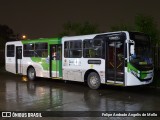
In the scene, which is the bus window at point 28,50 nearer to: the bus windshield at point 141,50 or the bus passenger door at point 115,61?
the bus passenger door at point 115,61

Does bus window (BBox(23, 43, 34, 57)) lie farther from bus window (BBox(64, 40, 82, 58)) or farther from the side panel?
bus window (BBox(64, 40, 82, 58))

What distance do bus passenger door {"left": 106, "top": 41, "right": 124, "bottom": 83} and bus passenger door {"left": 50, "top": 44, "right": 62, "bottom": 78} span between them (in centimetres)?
397

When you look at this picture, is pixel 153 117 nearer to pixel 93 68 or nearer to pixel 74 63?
pixel 93 68

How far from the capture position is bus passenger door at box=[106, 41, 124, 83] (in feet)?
47.2

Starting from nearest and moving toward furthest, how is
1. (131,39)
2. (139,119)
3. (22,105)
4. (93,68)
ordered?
(139,119) < (22,105) < (131,39) < (93,68)

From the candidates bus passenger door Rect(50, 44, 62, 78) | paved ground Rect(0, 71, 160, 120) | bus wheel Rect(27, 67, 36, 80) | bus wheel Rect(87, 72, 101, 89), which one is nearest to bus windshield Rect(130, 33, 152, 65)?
paved ground Rect(0, 71, 160, 120)

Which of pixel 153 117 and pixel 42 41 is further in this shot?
pixel 42 41

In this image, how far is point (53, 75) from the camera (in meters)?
18.7

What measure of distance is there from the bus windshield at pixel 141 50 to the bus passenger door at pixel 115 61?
593 millimetres

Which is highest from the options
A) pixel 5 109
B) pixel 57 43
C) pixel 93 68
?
pixel 57 43

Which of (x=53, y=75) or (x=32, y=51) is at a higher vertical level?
(x=32, y=51)

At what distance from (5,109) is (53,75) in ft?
27.0

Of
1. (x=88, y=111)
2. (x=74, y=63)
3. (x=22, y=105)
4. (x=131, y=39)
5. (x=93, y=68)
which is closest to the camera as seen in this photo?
(x=88, y=111)

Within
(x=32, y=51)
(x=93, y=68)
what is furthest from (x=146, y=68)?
(x=32, y=51)
